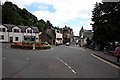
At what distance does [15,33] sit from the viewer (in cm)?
8638

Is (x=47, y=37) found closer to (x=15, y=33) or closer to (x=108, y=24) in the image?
(x=15, y=33)

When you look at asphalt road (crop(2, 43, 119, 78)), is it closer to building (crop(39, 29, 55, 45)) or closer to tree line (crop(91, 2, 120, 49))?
tree line (crop(91, 2, 120, 49))

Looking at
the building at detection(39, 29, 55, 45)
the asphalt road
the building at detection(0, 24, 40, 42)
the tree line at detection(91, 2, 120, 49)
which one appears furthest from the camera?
the building at detection(39, 29, 55, 45)

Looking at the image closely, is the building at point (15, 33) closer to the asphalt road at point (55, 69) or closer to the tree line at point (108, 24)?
the tree line at point (108, 24)

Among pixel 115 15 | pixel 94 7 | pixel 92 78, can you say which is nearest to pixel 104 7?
pixel 115 15

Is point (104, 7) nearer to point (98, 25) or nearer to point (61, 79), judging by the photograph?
point (98, 25)

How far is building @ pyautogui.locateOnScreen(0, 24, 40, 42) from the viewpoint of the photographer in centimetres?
8400

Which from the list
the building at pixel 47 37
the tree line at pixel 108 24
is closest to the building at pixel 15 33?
the building at pixel 47 37

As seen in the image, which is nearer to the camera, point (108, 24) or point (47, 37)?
point (108, 24)

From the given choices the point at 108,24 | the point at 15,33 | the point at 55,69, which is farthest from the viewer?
the point at 15,33

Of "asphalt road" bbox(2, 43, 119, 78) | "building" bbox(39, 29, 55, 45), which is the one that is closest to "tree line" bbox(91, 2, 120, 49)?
"asphalt road" bbox(2, 43, 119, 78)

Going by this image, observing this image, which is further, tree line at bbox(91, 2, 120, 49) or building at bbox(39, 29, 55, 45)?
building at bbox(39, 29, 55, 45)

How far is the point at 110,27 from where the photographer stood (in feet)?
127

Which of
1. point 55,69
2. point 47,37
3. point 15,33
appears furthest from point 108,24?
point 47,37
